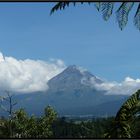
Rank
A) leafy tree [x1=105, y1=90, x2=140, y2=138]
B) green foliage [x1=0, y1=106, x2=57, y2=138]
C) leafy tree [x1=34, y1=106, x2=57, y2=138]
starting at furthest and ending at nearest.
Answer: green foliage [x1=0, y1=106, x2=57, y2=138], leafy tree [x1=34, y1=106, x2=57, y2=138], leafy tree [x1=105, y1=90, x2=140, y2=138]

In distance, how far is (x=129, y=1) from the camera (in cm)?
361

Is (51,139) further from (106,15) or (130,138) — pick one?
(106,15)

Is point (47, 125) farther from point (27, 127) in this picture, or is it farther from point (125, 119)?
point (125, 119)

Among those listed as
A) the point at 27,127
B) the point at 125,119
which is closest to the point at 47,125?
the point at 27,127

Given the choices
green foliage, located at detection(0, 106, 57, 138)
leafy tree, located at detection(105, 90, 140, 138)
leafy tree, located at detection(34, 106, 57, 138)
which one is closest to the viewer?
leafy tree, located at detection(105, 90, 140, 138)

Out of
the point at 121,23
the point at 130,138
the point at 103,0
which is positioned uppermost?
the point at 103,0

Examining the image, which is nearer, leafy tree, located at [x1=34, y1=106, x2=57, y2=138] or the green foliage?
leafy tree, located at [x1=34, y1=106, x2=57, y2=138]

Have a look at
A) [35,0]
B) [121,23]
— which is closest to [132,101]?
[121,23]

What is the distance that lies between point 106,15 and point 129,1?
0.25 meters

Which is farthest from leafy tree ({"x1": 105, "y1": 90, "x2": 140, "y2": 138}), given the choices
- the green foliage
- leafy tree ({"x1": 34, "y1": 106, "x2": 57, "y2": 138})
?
leafy tree ({"x1": 34, "y1": 106, "x2": 57, "y2": 138})

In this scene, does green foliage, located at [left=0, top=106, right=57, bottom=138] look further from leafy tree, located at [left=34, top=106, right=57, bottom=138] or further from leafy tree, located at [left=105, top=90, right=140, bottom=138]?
leafy tree, located at [left=105, top=90, right=140, bottom=138]

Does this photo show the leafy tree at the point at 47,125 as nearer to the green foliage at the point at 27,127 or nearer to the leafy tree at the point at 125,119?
the green foliage at the point at 27,127

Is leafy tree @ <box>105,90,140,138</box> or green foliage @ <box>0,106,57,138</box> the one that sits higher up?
green foliage @ <box>0,106,57,138</box>

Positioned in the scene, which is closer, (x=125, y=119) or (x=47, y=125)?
A: (x=125, y=119)
